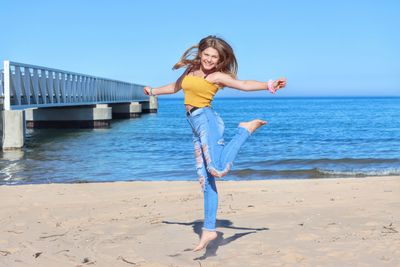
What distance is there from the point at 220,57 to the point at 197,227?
7.10ft

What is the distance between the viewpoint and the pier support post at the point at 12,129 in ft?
66.7

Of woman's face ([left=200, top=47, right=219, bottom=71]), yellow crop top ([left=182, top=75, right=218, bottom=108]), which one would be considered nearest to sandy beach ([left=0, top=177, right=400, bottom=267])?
yellow crop top ([left=182, top=75, right=218, bottom=108])

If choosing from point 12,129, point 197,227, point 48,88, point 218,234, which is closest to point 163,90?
point 218,234

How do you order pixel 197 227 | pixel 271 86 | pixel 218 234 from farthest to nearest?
pixel 197 227, pixel 218 234, pixel 271 86

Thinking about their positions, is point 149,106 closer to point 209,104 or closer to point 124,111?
point 124,111

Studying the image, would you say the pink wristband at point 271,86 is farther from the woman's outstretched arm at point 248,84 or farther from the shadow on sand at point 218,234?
the shadow on sand at point 218,234

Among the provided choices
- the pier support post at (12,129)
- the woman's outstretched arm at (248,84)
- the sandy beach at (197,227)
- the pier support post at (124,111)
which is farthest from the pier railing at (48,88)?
the woman's outstretched arm at (248,84)

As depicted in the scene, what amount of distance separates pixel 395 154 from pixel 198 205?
14.1m

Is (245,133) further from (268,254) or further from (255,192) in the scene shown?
(255,192)

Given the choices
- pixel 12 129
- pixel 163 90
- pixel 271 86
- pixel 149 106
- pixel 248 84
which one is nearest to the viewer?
pixel 271 86

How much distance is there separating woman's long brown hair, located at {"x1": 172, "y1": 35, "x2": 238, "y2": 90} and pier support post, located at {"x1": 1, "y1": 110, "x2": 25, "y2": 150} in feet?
56.1

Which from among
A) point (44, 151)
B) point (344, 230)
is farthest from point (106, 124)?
point (344, 230)

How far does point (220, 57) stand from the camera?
4.46 m

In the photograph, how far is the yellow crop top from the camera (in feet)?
14.6
